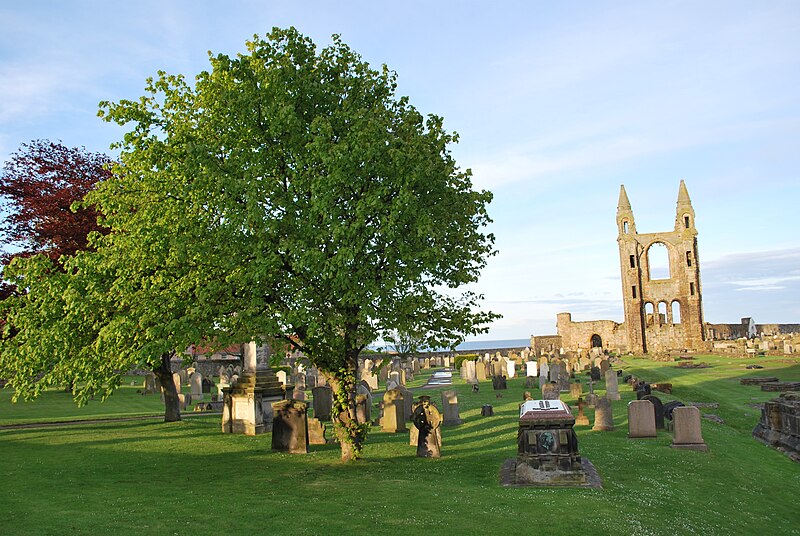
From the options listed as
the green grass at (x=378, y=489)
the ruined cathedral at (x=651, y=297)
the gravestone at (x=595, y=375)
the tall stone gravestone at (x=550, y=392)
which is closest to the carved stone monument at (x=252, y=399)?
the green grass at (x=378, y=489)

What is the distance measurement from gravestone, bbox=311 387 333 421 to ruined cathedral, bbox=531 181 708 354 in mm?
49267

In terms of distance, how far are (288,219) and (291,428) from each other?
5.68 meters

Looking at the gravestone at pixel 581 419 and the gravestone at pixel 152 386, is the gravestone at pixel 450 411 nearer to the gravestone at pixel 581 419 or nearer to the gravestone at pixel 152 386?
the gravestone at pixel 581 419

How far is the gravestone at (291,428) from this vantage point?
14.5 metres

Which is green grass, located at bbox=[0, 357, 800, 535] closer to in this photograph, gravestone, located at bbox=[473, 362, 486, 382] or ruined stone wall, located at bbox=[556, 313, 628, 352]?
gravestone, located at bbox=[473, 362, 486, 382]

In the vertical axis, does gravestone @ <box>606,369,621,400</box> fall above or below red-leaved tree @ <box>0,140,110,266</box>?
below

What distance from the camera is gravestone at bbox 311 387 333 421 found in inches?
851

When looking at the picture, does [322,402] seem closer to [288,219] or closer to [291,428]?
[291,428]

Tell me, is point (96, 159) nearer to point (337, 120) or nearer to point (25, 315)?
point (25, 315)

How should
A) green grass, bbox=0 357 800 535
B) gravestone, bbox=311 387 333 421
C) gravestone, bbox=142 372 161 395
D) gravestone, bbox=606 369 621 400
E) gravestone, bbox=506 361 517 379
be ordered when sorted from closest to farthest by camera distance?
green grass, bbox=0 357 800 535
gravestone, bbox=311 387 333 421
gravestone, bbox=606 369 621 400
gravestone, bbox=142 372 161 395
gravestone, bbox=506 361 517 379

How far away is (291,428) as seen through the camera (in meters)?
14.6

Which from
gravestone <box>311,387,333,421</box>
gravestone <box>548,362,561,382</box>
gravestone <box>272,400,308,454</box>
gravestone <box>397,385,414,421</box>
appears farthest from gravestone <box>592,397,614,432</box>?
gravestone <box>548,362,561,382</box>

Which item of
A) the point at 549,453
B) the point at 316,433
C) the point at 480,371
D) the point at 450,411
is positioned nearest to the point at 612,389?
the point at 450,411

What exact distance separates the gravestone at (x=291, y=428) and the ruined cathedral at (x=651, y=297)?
2203 inches
